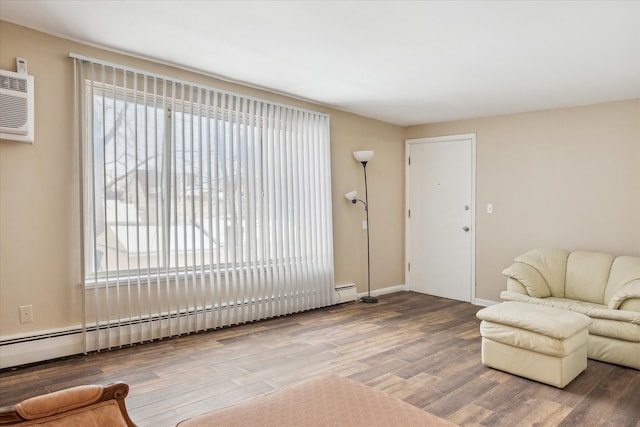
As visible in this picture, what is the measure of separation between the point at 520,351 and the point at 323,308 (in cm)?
248

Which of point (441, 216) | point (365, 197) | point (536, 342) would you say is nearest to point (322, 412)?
point (536, 342)

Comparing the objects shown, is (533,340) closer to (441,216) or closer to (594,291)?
(594,291)

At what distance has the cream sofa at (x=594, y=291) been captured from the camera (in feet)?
10.8

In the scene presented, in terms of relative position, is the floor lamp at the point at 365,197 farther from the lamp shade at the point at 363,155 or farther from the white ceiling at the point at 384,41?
the white ceiling at the point at 384,41

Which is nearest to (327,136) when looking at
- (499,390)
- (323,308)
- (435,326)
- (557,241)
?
(323,308)

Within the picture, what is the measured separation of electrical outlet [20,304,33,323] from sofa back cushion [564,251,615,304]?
486 cm

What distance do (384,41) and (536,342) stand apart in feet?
8.09

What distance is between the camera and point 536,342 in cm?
293

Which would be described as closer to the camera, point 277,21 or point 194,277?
point 277,21

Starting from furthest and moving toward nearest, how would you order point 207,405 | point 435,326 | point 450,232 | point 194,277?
point 450,232, point 435,326, point 194,277, point 207,405

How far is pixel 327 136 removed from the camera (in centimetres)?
505

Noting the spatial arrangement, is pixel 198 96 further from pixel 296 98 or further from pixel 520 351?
pixel 520 351

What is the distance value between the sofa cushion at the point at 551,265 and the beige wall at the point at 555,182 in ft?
1.38

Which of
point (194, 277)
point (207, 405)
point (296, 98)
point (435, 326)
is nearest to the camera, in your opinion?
point (207, 405)
